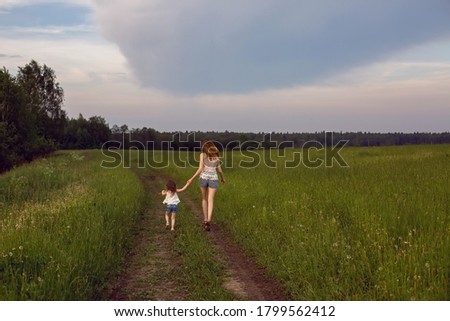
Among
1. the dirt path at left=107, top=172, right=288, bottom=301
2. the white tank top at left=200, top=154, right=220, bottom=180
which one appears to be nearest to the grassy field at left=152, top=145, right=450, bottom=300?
the dirt path at left=107, top=172, right=288, bottom=301

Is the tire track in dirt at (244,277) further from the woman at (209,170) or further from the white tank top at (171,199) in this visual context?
the white tank top at (171,199)

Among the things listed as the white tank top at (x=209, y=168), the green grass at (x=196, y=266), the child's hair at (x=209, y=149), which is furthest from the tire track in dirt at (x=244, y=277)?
the child's hair at (x=209, y=149)

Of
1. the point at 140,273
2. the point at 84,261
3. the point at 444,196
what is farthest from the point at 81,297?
the point at 444,196

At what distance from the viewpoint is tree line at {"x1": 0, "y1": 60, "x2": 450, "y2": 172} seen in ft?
132

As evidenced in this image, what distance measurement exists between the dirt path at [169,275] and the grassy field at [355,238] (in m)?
0.29

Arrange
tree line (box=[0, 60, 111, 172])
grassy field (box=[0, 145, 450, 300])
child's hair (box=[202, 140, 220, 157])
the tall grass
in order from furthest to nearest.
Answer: tree line (box=[0, 60, 111, 172])
child's hair (box=[202, 140, 220, 157])
the tall grass
grassy field (box=[0, 145, 450, 300])

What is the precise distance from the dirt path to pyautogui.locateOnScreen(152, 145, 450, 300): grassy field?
0.29m

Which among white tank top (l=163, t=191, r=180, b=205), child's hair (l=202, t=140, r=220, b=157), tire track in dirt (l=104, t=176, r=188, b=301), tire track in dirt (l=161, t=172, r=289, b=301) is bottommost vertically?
tire track in dirt (l=104, t=176, r=188, b=301)

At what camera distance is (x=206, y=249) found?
854 cm

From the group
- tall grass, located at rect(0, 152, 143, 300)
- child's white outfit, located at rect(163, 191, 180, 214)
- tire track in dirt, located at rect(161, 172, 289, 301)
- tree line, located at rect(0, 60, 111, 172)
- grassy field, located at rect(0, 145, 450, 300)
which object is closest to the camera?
grassy field, located at rect(0, 145, 450, 300)

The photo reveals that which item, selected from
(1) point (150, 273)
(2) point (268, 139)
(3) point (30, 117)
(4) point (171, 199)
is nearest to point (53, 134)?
(3) point (30, 117)

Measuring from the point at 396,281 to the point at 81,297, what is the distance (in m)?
4.33

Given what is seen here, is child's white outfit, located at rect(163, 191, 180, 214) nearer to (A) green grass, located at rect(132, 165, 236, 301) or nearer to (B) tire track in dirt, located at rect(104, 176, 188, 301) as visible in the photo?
(A) green grass, located at rect(132, 165, 236, 301)
